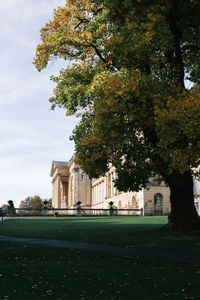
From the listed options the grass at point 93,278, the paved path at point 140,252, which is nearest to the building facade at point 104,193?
the paved path at point 140,252

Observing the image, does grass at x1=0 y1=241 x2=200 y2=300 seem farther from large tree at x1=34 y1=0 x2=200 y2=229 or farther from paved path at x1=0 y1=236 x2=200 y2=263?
large tree at x1=34 y1=0 x2=200 y2=229

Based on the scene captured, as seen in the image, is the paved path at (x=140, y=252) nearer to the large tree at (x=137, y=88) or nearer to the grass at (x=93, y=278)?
the grass at (x=93, y=278)

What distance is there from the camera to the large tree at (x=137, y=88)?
1415 centimetres

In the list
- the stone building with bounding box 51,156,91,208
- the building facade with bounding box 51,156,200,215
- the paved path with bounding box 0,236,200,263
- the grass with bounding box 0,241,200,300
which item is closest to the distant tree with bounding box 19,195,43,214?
the stone building with bounding box 51,156,91,208

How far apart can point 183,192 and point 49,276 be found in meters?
11.5

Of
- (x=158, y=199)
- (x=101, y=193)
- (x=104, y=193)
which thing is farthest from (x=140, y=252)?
(x=101, y=193)

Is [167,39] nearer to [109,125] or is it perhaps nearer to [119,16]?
[119,16]

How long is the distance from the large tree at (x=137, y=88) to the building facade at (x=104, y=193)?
1.85 metres

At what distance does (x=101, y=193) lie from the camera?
92.7 metres

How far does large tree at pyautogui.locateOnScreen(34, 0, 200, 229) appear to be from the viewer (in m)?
14.2

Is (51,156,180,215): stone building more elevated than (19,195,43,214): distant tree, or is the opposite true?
(51,156,180,215): stone building

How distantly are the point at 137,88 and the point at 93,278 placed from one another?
931 cm

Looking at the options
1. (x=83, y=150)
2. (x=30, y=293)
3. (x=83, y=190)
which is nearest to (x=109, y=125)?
(x=83, y=150)

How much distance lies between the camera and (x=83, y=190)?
100812 millimetres
